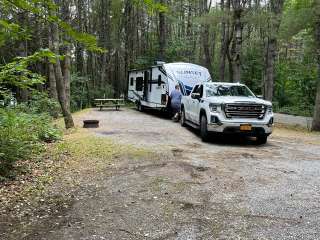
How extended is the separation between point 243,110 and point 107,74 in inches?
1102

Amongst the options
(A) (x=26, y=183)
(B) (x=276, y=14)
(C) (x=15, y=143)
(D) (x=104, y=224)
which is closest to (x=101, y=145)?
(C) (x=15, y=143)

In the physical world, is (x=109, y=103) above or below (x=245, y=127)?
below

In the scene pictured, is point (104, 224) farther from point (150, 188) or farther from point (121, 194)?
point (150, 188)

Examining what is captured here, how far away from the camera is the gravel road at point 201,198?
489cm

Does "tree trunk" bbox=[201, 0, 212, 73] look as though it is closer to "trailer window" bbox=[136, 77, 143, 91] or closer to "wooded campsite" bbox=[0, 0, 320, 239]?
"wooded campsite" bbox=[0, 0, 320, 239]

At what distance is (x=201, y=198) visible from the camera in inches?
245

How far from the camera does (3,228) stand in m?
4.94

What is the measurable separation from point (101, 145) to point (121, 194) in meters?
4.47

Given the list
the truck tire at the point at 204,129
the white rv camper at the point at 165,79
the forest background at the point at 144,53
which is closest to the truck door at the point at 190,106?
the truck tire at the point at 204,129

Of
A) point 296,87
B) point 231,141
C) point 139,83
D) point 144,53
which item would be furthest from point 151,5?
point 144,53

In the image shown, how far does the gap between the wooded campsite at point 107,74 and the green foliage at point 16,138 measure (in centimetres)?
3

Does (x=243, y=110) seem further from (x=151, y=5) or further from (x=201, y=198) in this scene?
(x=151, y=5)

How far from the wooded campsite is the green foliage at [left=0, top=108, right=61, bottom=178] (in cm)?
3

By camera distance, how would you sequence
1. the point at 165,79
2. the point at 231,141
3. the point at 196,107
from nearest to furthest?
the point at 231,141 < the point at 196,107 < the point at 165,79
